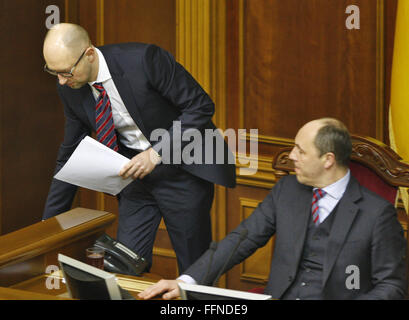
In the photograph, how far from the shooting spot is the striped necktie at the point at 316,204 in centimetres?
278

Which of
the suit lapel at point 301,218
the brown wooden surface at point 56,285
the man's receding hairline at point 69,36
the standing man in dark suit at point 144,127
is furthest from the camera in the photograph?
the standing man in dark suit at point 144,127

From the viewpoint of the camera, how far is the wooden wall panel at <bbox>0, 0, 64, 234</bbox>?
178 inches

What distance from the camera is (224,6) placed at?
14.3 feet

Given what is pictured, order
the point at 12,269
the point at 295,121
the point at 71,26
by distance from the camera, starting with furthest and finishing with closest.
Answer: the point at 295,121 → the point at 71,26 → the point at 12,269

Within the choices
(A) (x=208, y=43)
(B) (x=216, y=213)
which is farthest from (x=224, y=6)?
(B) (x=216, y=213)

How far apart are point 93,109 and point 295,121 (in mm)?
1315

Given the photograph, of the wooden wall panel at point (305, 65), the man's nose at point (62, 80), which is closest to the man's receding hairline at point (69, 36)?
the man's nose at point (62, 80)

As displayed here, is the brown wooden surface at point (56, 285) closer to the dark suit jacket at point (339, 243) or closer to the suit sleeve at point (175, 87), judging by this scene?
the dark suit jacket at point (339, 243)

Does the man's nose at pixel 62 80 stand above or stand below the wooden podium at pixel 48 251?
above

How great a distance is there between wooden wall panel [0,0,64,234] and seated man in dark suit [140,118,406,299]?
2.11 m

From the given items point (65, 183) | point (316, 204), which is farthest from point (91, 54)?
point (316, 204)

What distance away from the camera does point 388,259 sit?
8.44ft

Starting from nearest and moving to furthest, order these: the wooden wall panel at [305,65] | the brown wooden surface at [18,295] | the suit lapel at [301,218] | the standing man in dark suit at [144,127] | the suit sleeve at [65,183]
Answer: the brown wooden surface at [18,295]
the suit lapel at [301,218]
the standing man in dark suit at [144,127]
the suit sleeve at [65,183]
the wooden wall panel at [305,65]

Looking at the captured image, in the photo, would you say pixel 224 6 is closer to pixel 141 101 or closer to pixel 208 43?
pixel 208 43
